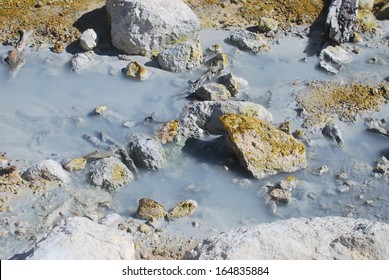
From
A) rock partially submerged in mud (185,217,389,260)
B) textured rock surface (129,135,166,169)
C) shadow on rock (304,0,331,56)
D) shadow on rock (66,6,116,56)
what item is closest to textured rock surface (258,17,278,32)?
shadow on rock (304,0,331,56)

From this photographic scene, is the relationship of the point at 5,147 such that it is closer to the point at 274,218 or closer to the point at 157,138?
the point at 157,138

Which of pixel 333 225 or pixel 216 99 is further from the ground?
pixel 333 225

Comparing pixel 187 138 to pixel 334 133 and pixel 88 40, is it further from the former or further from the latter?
pixel 88 40

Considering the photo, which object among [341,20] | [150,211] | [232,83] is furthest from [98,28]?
[150,211]

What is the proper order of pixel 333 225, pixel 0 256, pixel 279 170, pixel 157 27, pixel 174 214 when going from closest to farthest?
pixel 333 225, pixel 0 256, pixel 174 214, pixel 279 170, pixel 157 27

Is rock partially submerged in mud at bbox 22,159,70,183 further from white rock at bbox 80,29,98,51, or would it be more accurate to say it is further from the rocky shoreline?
white rock at bbox 80,29,98,51
